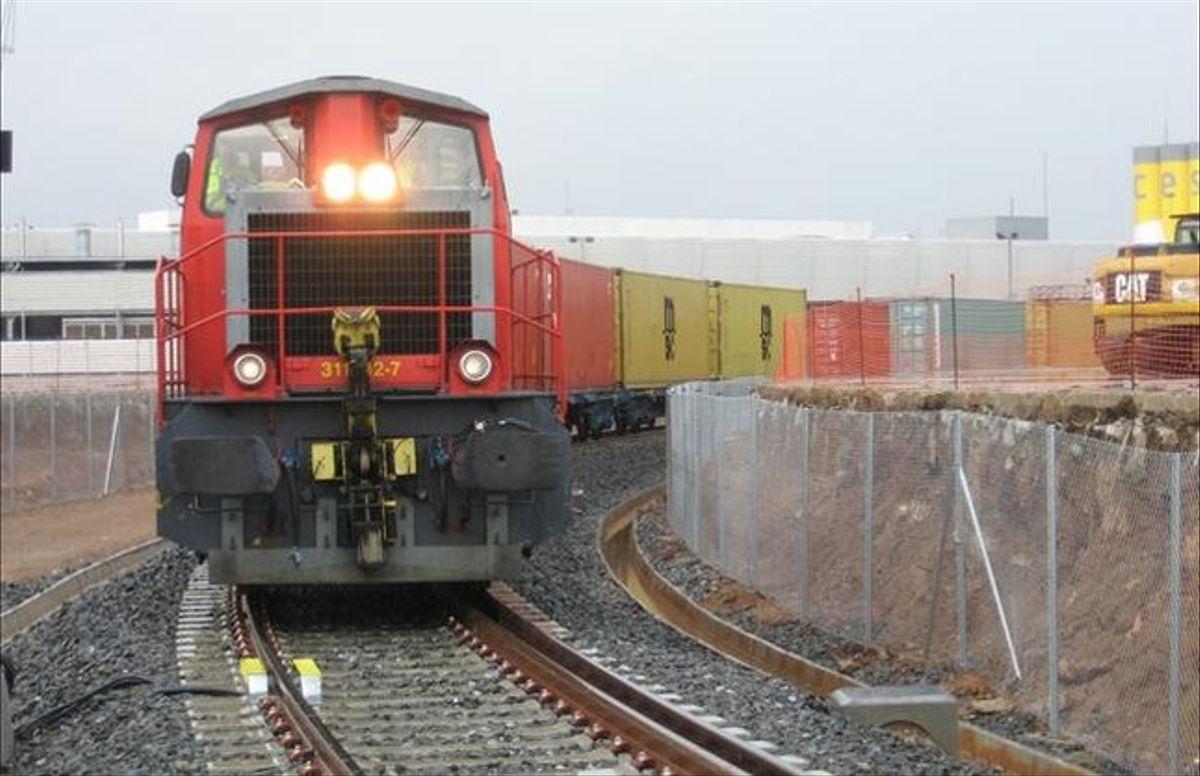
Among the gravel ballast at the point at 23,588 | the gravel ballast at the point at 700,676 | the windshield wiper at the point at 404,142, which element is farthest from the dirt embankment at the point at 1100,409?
the gravel ballast at the point at 23,588

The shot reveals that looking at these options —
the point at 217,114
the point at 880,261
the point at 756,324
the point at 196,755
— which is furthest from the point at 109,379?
the point at 196,755

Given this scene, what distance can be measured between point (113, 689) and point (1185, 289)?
16024mm

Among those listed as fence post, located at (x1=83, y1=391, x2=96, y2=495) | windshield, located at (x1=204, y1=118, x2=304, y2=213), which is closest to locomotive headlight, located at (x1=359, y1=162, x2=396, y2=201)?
windshield, located at (x1=204, y1=118, x2=304, y2=213)

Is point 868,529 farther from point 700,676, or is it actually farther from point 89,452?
point 89,452

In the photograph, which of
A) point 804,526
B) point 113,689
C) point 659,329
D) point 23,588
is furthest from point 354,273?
point 659,329

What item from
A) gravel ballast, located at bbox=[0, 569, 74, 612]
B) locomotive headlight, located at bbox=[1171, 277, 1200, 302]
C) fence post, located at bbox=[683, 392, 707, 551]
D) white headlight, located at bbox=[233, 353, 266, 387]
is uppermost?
locomotive headlight, located at bbox=[1171, 277, 1200, 302]

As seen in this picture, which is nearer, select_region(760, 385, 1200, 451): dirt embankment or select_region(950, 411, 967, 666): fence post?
select_region(950, 411, 967, 666): fence post

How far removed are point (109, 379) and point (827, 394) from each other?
35931 millimetres

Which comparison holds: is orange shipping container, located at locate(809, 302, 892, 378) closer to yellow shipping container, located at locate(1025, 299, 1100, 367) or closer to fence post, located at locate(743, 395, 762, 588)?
yellow shipping container, located at locate(1025, 299, 1100, 367)

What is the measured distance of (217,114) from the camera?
13297 millimetres

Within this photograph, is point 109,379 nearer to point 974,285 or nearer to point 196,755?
point 974,285

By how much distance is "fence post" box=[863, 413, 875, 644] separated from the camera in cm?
1443

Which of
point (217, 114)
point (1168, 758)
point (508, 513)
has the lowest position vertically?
point (1168, 758)

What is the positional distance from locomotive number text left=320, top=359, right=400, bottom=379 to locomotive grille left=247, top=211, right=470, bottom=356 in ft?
0.26
